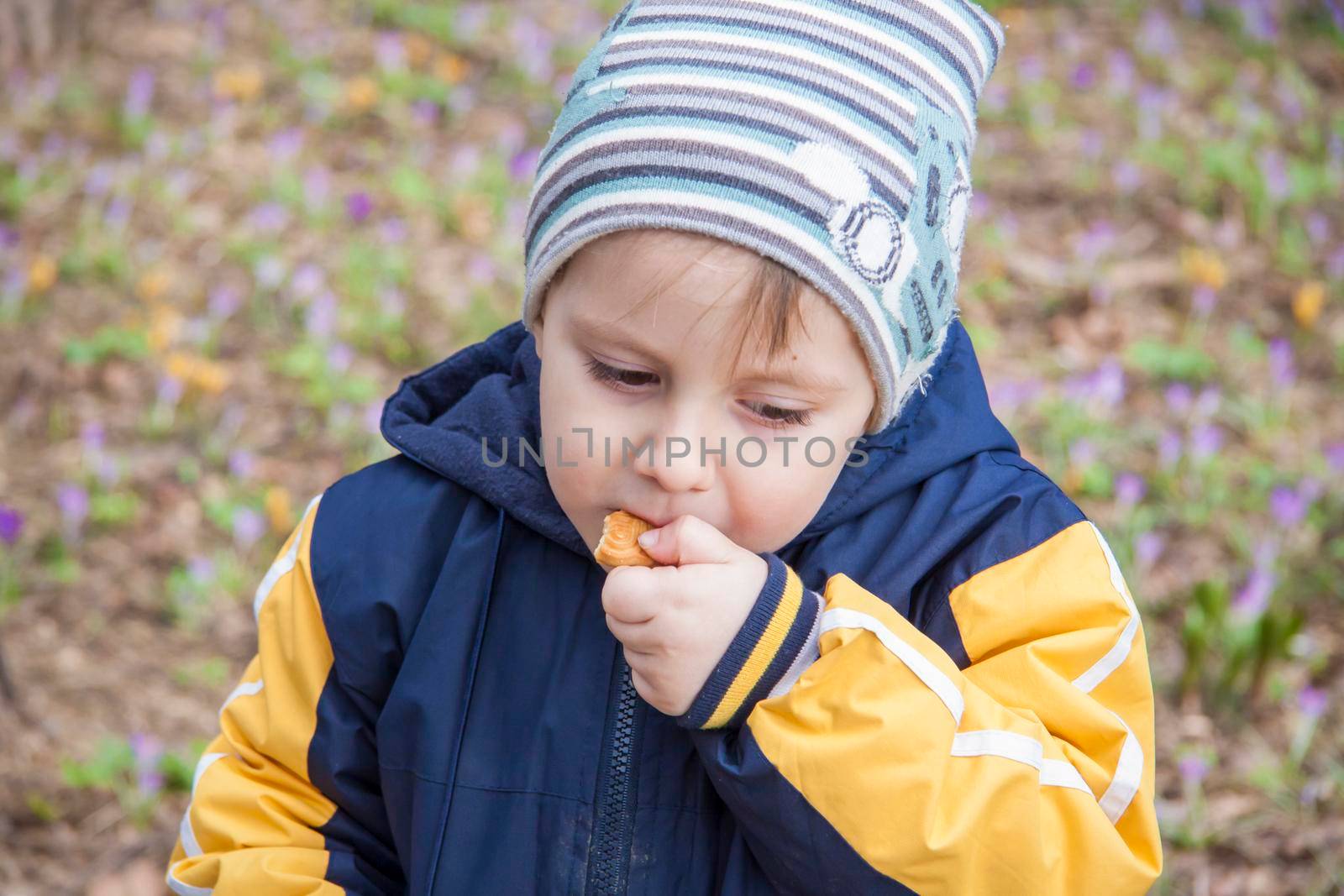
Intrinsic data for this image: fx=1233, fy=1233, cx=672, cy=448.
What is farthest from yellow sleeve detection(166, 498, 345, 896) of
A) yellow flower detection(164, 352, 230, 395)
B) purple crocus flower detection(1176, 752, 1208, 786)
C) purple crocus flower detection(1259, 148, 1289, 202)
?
purple crocus flower detection(1259, 148, 1289, 202)

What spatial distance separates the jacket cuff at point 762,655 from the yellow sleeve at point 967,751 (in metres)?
0.01

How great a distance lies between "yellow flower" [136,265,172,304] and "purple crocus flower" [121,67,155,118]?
41.8 inches

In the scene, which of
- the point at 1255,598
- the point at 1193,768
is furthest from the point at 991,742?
the point at 1255,598

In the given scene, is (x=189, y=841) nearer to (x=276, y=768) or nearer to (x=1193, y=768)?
(x=276, y=768)

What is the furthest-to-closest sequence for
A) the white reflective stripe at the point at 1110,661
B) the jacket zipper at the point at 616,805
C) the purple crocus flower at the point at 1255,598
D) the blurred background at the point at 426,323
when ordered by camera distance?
the purple crocus flower at the point at 1255,598
the blurred background at the point at 426,323
the jacket zipper at the point at 616,805
the white reflective stripe at the point at 1110,661

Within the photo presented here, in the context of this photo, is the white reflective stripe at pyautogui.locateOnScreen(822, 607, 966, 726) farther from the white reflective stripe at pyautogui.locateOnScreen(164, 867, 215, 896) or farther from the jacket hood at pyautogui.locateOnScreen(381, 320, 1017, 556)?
the white reflective stripe at pyautogui.locateOnScreen(164, 867, 215, 896)

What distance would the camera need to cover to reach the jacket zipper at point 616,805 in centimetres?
172

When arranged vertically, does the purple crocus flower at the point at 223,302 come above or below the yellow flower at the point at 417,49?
below

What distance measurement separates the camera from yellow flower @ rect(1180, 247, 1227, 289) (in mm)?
4340

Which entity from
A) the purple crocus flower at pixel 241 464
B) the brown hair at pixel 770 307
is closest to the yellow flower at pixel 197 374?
the purple crocus flower at pixel 241 464

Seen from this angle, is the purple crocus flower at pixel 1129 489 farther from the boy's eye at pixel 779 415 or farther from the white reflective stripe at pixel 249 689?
the white reflective stripe at pixel 249 689

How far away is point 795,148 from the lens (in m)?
1.50

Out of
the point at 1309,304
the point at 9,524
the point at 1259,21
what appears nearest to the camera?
the point at 9,524

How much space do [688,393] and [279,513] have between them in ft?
7.70
